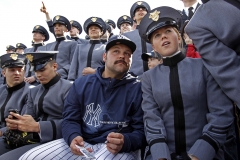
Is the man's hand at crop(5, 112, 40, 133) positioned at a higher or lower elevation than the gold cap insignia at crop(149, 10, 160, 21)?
lower

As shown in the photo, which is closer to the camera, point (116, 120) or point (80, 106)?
point (116, 120)

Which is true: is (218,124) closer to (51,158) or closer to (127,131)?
(127,131)

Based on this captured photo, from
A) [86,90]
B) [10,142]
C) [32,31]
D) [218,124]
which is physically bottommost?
[10,142]

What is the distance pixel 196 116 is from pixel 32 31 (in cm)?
587

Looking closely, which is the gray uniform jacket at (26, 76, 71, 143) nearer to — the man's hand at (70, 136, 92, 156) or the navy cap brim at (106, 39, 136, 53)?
the man's hand at (70, 136, 92, 156)

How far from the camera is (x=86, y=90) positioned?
2.81 m

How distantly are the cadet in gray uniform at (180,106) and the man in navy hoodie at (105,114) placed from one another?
0.29 m

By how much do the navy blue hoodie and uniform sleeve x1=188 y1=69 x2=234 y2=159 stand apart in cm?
69

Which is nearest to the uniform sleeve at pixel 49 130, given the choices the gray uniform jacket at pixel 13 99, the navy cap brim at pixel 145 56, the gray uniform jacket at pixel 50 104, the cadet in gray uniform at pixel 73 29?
the gray uniform jacket at pixel 50 104

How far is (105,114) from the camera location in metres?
2.63

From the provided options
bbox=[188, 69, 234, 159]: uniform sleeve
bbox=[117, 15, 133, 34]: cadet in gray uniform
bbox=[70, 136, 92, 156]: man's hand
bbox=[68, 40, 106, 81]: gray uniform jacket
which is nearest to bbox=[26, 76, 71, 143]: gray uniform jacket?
bbox=[70, 136, 92, 156]: man's hand

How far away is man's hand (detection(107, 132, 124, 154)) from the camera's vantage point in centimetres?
217

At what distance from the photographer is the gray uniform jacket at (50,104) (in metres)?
3.06

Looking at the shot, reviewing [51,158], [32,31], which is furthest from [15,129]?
[32,31]
